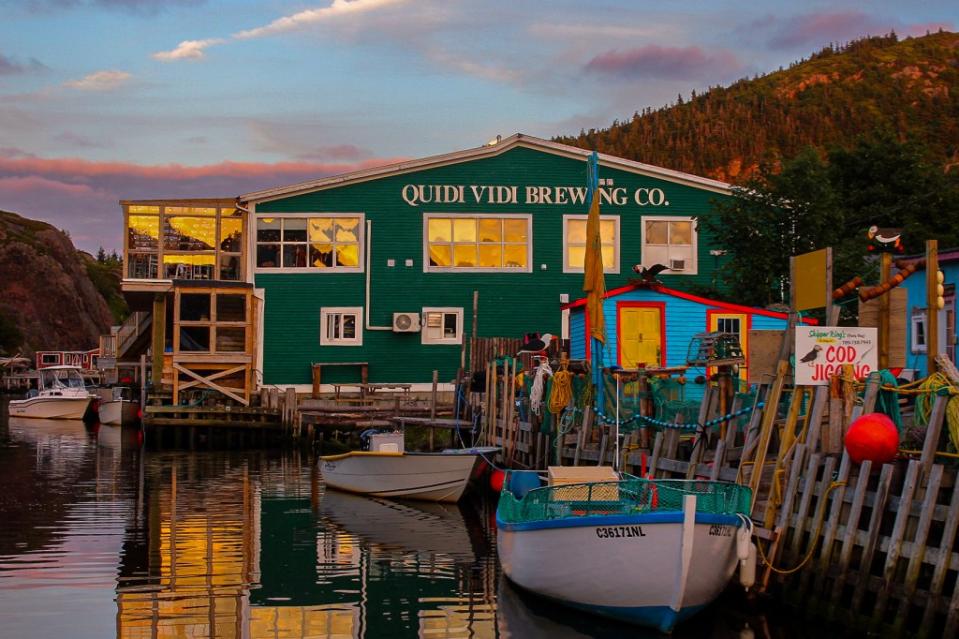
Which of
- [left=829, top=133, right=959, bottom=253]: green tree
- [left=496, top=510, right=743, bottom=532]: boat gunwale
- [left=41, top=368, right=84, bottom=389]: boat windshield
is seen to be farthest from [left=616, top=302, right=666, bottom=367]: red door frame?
[left=41, top=368, right=84, bottom=389]: boat windshield

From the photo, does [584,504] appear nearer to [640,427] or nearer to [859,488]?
[859,488]

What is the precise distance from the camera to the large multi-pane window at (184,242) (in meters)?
48.4

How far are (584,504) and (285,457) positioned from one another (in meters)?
26.7

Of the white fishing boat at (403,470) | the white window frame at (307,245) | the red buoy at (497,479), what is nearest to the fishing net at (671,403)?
the red buoy at (497,479)

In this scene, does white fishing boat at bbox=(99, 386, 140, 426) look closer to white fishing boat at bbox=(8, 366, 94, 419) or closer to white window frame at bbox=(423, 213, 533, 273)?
white fishing boat at bbox=(8, 366, 94, 419)

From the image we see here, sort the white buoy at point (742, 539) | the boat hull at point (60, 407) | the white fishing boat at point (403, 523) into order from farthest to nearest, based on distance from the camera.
Result: 1. the boat hull at point (60, 407)
2. the white fishing boat at point (403, 523)
3. the white buoy at point (742, 539)

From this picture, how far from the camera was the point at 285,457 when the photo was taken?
41656 mm

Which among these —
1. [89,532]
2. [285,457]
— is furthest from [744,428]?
[285,457]

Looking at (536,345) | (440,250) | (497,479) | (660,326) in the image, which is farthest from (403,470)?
(440,250)

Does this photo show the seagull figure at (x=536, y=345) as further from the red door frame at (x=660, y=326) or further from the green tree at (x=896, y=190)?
the green tree at (x=896, y=190)

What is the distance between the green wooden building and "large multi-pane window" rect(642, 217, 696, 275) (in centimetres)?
5

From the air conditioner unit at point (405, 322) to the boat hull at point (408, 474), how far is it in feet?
51.7

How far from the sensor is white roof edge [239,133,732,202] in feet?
153

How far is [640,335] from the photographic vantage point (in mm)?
33812
